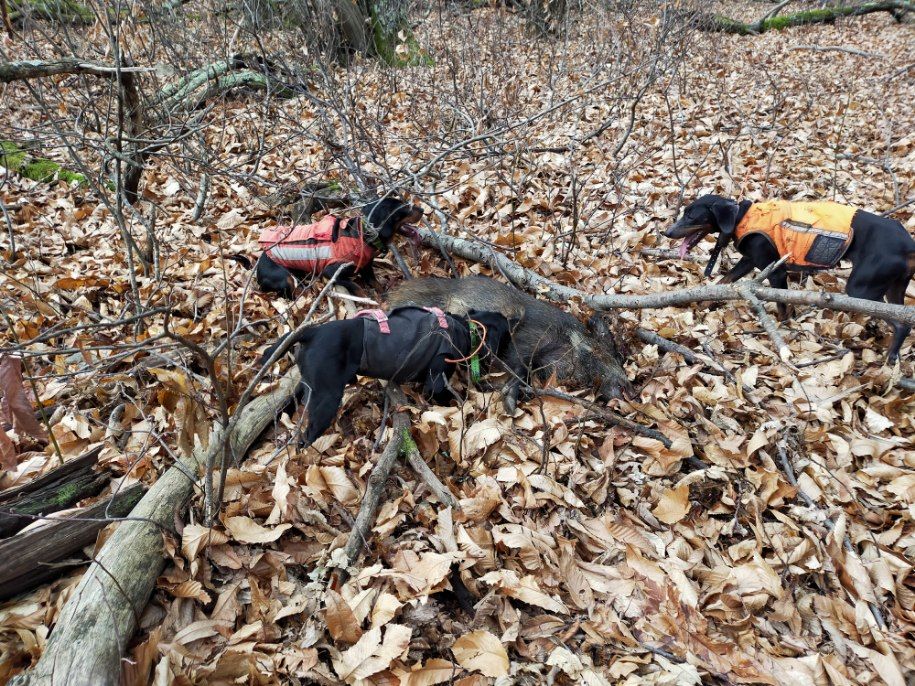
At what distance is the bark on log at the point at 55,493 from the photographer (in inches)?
99.3

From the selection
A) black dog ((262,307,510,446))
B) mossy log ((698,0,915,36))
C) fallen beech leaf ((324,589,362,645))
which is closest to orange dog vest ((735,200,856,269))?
black dog ((262,307,510,446))

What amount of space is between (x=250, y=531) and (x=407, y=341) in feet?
5.05

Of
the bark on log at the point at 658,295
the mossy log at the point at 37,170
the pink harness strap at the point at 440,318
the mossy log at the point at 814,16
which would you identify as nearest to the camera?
the bark on log at the point at 658,295

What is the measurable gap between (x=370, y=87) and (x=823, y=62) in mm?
8351

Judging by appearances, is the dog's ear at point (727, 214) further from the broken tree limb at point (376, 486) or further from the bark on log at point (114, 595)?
the bark on log at point (114, 595)

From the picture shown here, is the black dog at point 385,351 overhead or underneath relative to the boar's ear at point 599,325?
overhead

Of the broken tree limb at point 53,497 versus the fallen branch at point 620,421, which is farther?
the fallen branch at point 620,421

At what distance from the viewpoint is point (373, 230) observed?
4812 millimetres

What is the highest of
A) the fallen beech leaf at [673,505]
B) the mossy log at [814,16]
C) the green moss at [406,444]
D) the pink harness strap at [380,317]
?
the mossy log at [814,16]

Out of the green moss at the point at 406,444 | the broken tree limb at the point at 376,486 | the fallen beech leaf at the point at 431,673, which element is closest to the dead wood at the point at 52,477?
the broken tree limb at the point at 376,486

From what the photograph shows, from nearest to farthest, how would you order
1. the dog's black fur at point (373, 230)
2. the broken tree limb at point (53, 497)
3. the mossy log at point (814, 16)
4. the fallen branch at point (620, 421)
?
1. the broken tree limb at point (53, 497)
2. the fallen branch at point (620, 421)
3. the dog's black fur at point (373, 230)
4. the mossy log at point (814, 16)

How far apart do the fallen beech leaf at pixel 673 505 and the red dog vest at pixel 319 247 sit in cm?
327

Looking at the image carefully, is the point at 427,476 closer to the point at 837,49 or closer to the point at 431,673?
the point at 431,673

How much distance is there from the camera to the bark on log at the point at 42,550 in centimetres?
237
